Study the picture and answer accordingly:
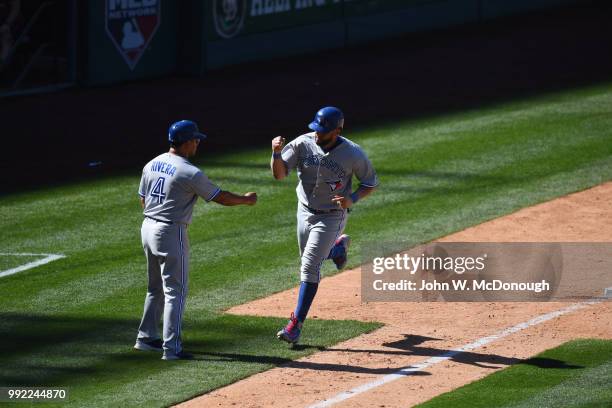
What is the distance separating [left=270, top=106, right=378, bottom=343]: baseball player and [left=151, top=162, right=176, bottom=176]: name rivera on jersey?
0.85m

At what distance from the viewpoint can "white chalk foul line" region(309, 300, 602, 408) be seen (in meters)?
7.64

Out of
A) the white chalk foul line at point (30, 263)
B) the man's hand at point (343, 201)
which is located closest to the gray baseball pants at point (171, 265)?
the man's hand at point (343, 201)

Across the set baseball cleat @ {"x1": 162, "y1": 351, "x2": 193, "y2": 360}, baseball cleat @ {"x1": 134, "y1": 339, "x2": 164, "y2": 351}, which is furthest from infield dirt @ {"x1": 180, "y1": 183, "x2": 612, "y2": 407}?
baseball cleat @ {"x1": 134, "y1": 339, "x2": 164, "y2": 351}

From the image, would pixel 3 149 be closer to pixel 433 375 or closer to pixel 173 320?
pixel 173 320

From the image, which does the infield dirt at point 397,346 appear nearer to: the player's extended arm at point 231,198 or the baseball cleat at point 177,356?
the baseball cleat at point 177,356

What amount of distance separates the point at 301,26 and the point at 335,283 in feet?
42.9

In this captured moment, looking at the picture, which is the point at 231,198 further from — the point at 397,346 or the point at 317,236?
the point at 397,346

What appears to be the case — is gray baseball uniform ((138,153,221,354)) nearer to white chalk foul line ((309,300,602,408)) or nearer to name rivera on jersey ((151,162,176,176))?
name rivera on jersey ((151,162,176,176))

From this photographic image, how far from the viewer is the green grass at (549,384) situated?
740 centimetres

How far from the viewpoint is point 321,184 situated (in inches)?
348

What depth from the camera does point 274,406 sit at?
7438mm

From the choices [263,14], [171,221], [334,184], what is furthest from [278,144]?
[263,14]

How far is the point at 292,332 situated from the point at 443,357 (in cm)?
111

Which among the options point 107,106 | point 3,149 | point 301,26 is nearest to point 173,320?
point 3,149
